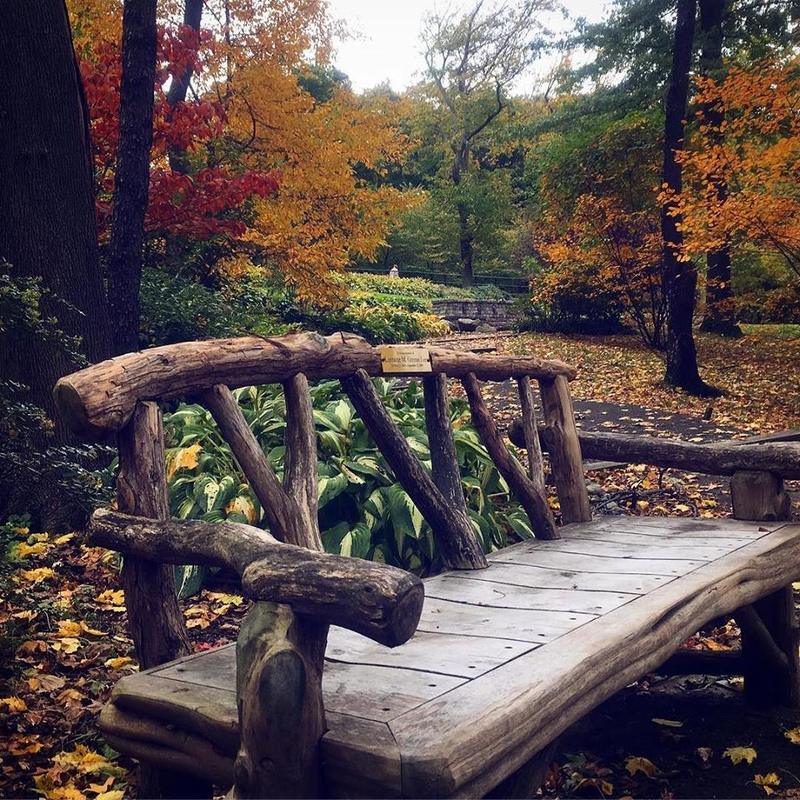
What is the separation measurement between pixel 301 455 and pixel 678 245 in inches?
424

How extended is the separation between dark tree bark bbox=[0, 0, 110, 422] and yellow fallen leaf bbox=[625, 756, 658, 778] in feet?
12.7

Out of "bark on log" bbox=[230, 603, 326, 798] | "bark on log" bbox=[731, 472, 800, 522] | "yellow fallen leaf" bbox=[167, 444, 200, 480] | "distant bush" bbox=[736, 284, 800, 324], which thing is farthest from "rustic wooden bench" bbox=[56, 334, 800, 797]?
"distant bush" bbox=[736, 284, 800, 324]

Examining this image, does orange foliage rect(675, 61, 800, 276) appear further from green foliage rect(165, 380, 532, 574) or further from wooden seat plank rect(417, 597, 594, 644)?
wooden seat plank rect(417, 597, 594, 644)

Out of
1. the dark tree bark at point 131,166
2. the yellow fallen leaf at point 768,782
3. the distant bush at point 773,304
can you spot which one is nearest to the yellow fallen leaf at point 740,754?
the yellow fallen leaf at point 768,782

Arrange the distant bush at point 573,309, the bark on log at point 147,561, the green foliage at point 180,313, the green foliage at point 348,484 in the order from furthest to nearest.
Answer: the distant bush at point 573,309, the green foliage at point 180,313, the green foliage at point 348,484, the bark on log at point 147,561

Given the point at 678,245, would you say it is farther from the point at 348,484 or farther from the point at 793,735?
the point at 793,735

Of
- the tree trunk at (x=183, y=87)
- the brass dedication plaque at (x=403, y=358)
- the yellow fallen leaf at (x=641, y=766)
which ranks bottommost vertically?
the yellow fallen leaf at (x=641, y=766)

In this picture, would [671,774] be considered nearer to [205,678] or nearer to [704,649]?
[704,649]

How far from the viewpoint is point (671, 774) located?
3.69 meters

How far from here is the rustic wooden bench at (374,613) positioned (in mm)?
1877

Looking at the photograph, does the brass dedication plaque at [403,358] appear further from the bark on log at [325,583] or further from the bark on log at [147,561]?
the bark on log at [325,583]

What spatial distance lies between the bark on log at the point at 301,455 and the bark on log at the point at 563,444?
195 centimetres

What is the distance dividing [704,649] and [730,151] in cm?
862

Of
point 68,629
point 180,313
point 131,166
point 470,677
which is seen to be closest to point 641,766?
point 470,677
